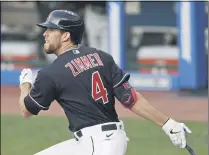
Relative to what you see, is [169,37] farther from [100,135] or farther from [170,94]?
[100,135]

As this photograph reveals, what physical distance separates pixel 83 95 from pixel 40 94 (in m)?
0.30

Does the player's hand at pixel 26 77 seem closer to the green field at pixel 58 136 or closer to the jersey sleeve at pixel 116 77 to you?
the jersey sleeve at pixel 116 77

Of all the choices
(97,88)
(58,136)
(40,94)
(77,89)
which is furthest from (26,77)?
(58,136)

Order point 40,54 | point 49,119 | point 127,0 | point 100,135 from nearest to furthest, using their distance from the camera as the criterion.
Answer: point 100,135 < point 49,119 < point 127,0 < point 40,54

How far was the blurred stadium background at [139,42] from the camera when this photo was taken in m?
14.2

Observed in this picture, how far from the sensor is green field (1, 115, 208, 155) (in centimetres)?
889

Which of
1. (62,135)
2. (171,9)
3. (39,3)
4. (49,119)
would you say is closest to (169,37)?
(171,9)

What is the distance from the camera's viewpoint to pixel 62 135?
9992 mm

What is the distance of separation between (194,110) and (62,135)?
3.40 m

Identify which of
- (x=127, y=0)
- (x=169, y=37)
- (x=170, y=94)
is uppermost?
(x=127, y=0)

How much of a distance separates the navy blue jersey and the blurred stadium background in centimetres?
800

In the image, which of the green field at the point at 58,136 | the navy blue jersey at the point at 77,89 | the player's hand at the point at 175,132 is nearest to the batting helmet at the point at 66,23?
the navy blue jersey at the point at 77,89

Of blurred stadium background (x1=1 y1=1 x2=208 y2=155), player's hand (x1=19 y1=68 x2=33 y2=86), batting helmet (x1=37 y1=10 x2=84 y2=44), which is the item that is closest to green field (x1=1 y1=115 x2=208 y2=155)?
blurred stadium background (x1=1 y1=1 x2=208 y2=155)

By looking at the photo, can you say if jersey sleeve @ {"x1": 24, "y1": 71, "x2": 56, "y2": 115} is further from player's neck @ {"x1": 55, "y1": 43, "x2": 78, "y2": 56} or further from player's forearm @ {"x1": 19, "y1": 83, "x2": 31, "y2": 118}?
player's neck @ {"x1": 55, "y1": 43, "x2": 78, "y2": 56}
